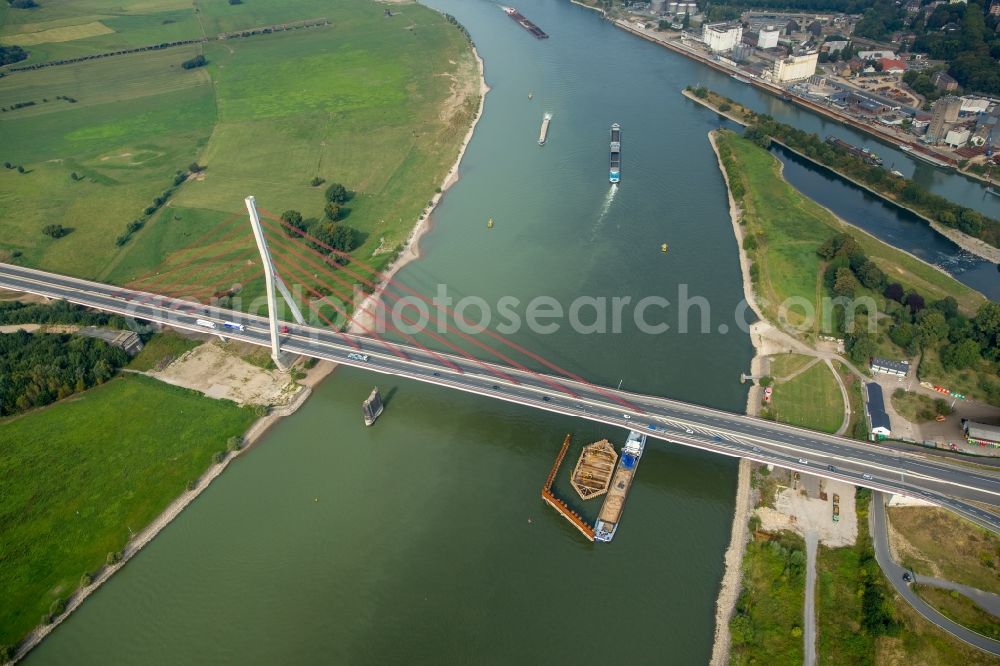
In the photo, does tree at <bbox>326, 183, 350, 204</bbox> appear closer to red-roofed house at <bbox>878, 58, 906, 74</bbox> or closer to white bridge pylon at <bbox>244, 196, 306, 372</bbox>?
white bridge pylon at <bbox>244, 196, 306, 372</bbox>

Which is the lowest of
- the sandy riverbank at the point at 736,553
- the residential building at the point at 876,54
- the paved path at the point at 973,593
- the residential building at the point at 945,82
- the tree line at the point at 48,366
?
Answer: the tree line at the point at 48,366

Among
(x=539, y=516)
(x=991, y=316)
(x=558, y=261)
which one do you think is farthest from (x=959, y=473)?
(x=558, y=261)

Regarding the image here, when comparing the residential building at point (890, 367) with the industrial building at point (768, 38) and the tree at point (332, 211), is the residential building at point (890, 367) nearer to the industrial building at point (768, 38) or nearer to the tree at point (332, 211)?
the tree at point (332, 211)

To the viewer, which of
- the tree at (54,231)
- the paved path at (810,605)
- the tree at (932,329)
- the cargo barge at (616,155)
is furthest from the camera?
the cargo barge at (616,155)

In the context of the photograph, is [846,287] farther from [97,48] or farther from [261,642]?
[97,48]

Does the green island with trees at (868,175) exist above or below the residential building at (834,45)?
below

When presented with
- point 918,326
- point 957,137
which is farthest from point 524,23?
point 918,326

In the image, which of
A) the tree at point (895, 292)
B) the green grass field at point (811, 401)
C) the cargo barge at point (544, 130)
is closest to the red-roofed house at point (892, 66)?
the cargo barge at point (544, 130)

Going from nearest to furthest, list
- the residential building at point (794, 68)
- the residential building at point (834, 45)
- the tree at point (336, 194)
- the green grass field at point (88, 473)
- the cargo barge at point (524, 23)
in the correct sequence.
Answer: the green grass field at point (88, 473) → the tree at point (336, 194) → the residential building at point (794, 68) → the residential building at point (834, 45) → the cargo barge at point (524, 23)
